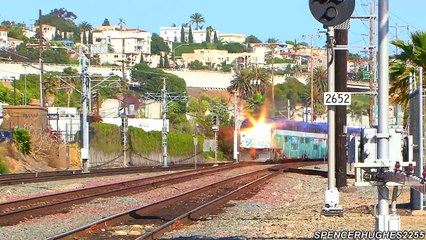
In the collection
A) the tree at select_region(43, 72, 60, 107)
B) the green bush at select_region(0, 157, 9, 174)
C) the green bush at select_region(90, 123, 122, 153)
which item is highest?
the tree at select_region(43, 72, 60, 107)

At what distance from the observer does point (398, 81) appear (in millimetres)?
32250

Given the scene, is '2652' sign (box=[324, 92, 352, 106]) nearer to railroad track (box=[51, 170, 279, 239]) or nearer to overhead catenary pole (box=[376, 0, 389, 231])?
railroad track (box=[51, 170, 279, 239])

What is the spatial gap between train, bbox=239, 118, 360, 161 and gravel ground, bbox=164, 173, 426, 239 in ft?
136

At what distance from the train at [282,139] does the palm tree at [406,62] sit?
36.7 metres

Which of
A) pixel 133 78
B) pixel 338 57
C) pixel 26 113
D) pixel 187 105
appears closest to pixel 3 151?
pixel 26 113

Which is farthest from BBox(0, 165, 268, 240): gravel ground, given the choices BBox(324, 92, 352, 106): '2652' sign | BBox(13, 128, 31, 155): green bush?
BBox(13, 128, 31, 155): green bush

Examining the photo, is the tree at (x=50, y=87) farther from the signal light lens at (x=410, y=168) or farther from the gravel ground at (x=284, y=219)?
the signal light lens at (x=410, y=168)

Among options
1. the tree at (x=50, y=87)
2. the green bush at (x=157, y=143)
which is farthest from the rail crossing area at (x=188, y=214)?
the tree at (x=50, y=87)

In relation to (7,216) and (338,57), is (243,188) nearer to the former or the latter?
(338,57)

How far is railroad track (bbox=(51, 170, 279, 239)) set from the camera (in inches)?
656

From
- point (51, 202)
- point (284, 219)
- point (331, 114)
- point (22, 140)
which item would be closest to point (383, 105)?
point (331, 114)

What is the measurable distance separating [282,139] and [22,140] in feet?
65.4

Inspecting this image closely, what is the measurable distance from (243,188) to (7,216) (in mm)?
13344

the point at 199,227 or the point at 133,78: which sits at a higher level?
the point at 133,78
